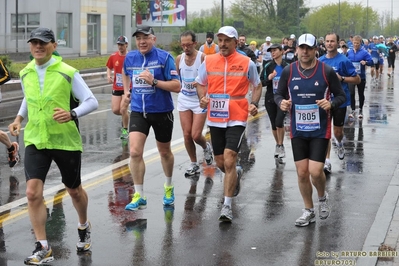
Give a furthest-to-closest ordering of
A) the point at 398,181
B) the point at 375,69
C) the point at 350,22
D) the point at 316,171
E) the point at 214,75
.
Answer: the point at 350,22
the point at 375,69
the point at 398,181
the point at 214,75
the point at 316,171

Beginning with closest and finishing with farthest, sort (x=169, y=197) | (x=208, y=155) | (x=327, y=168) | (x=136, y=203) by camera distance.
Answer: (x=136, y=203), (x=169, y=197), (x=327, y=168), (x=208, y=155)

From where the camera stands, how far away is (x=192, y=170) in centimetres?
1110

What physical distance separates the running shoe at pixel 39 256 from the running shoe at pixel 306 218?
2679mm

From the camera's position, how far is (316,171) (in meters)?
8.16

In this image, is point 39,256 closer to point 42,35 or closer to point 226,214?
point 42,35

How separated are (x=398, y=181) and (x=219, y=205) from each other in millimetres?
2788

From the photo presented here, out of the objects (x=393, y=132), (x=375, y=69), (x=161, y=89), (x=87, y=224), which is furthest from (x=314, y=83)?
(x=375, y=69)

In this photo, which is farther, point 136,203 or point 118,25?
point 118,25

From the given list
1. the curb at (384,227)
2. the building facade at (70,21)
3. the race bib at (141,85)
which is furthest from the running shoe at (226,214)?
the building facade at (70,21)

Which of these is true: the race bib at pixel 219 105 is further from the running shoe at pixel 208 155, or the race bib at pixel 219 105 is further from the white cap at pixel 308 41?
the running shoe at pixel 208 155

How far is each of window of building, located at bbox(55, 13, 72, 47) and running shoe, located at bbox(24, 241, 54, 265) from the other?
45356 mm

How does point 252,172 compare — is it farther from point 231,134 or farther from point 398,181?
point 231,134

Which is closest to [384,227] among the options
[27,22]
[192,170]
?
[192,170]

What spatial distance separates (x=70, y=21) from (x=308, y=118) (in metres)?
45.4
